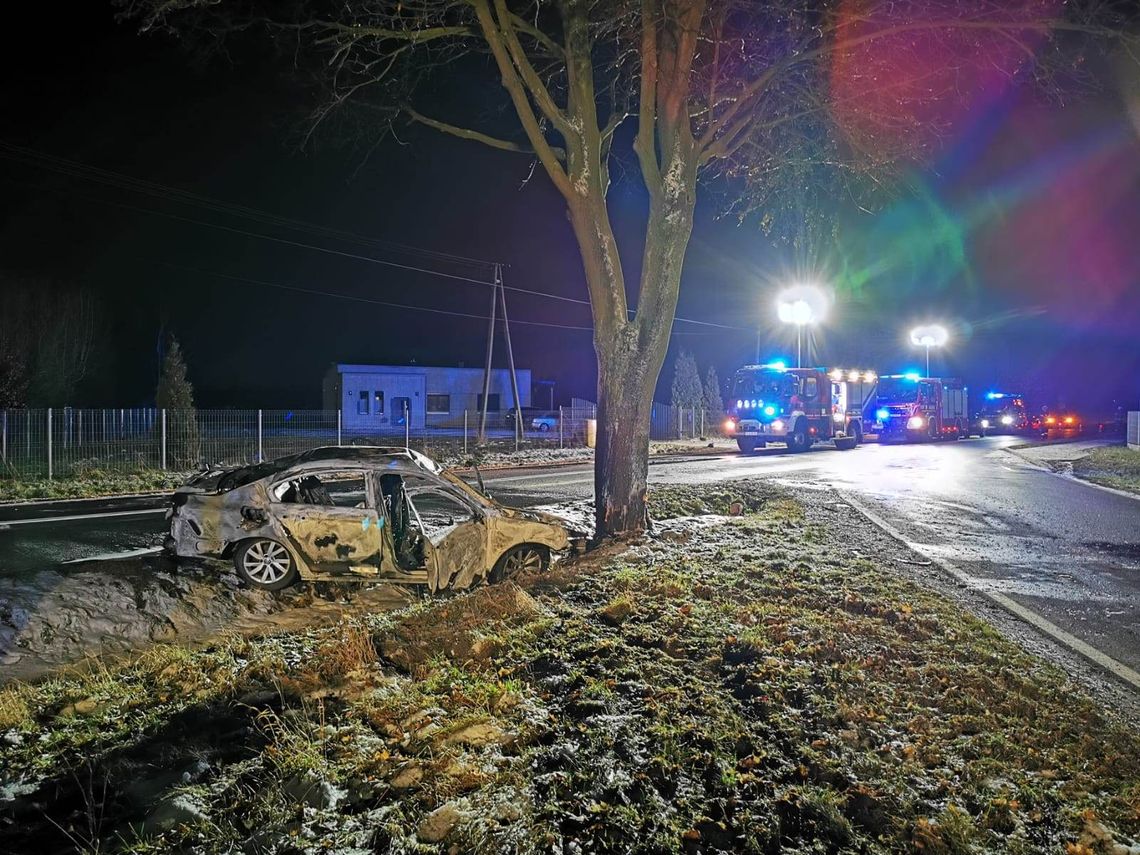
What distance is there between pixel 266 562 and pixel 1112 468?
25.3 meters

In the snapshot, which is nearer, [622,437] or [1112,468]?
[622,437]

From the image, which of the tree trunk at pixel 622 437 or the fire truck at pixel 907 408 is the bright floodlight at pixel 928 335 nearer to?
the fire truck at pixel 907 408

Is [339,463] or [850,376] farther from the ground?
[850,376]

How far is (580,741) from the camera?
4.09 m

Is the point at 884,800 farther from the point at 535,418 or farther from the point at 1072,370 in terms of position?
the point at 1072,370

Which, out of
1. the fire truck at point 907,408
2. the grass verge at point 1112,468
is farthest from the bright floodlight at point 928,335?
the grass verge at point 1112,468

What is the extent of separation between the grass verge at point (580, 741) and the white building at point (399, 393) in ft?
141

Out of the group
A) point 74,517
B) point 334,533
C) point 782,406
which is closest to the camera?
point 334,533

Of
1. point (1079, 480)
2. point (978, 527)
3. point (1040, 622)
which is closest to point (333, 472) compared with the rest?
point (1040, 622)

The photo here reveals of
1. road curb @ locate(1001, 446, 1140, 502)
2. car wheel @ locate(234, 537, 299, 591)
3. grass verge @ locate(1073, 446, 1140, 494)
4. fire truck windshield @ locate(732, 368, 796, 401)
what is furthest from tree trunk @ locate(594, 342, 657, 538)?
fire truck windshield @ locate(732, 368, 796, 401)

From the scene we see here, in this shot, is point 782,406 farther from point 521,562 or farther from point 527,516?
point 521,562

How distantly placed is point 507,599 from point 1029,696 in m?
3.84

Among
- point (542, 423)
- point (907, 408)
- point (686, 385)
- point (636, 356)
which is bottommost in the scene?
point (542, 423)

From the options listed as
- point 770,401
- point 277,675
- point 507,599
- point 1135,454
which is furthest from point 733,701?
point 1135,454
